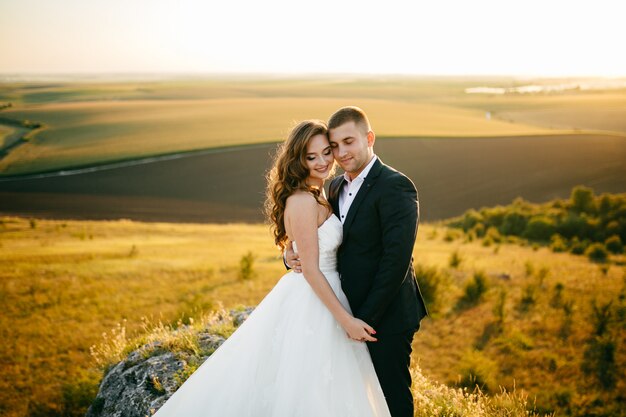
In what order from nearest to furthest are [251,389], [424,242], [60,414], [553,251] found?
[251,389] → [60,414] → [553,251] → [424,242]

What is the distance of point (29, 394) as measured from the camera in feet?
22.1

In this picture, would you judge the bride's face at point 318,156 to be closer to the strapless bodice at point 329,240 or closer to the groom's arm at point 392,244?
the strapless bodice at point 329,240

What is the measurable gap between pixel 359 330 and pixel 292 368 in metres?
0.62

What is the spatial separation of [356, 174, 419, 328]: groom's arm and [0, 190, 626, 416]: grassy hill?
110 inches

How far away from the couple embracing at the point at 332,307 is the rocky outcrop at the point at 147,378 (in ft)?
2.74

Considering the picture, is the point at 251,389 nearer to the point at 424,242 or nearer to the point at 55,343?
the point at 55,343

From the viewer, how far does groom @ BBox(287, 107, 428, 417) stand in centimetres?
319

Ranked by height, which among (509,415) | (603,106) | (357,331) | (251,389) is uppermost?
(603,106)

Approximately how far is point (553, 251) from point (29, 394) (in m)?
17.7

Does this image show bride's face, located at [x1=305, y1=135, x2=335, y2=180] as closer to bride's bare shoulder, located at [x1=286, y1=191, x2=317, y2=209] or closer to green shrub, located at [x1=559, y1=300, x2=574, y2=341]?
bride's bare shoulder, located at [x1=286, y1=191, x2=317, y2=209]

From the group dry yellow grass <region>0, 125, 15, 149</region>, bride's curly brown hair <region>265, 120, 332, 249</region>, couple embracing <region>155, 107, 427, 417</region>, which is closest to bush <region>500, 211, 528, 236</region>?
couple embracing <region>155, 107, 427, 417</region>

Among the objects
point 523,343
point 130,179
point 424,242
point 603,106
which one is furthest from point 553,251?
point 603,106

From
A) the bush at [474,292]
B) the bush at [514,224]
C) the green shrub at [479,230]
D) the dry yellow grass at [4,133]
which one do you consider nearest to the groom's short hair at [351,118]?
the bush at [474,292]

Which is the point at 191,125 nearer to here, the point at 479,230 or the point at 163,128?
the point at 163,128
